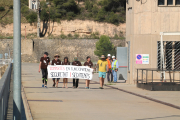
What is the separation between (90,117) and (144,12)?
1424 cm

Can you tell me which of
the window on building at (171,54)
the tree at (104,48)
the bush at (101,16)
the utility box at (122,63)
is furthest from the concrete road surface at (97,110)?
the bush at (101,16)

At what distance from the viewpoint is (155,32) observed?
23.0 meters

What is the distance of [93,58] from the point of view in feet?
300

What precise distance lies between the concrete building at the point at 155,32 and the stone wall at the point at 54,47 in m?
68.0

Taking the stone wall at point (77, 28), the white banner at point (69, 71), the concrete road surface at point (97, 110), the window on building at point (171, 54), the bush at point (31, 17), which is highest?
the bush at point (31, 17)

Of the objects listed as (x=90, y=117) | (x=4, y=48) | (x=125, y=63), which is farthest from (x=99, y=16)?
(x=90, y=117)

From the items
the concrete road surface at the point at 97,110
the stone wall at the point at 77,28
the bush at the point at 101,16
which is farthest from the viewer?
the bush at the point at 101,16

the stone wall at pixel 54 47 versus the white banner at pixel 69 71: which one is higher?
the stone wall at pixel 54 47

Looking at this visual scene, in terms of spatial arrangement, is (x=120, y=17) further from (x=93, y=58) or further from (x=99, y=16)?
(x=93, y=58)

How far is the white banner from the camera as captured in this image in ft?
67.5

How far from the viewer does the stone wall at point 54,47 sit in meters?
90.7

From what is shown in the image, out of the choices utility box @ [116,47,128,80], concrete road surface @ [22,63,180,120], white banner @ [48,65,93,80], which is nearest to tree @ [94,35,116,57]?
utility box @ [116,47,128,80]

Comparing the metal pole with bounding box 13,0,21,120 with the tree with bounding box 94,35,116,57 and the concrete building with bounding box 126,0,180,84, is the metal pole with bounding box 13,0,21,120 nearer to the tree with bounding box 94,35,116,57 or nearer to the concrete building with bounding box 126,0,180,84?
the concrete building with bounding box 126,0,180,84

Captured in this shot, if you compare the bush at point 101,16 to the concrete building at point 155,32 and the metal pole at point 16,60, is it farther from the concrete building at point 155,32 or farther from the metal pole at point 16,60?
the metal pole at point 16,60
